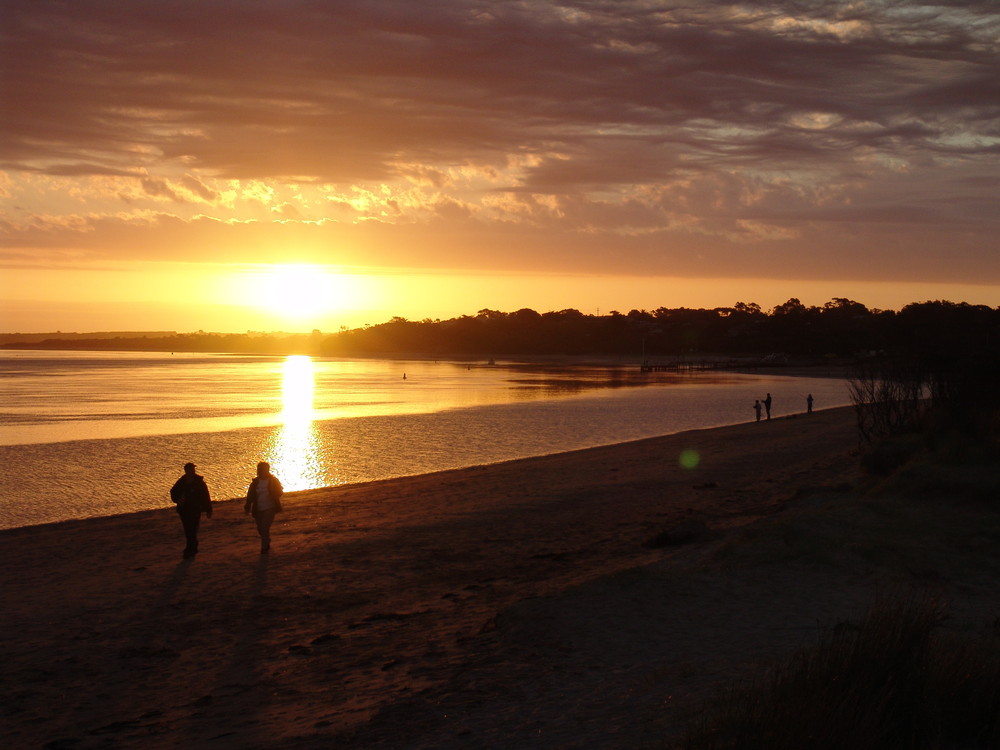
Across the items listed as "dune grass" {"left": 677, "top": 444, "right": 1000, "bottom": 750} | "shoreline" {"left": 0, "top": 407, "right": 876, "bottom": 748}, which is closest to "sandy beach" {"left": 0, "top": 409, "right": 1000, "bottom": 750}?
"shoreline" {"left": 0, "top": 407, "right": 876, "bottom": 748}

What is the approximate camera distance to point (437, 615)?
9719mm

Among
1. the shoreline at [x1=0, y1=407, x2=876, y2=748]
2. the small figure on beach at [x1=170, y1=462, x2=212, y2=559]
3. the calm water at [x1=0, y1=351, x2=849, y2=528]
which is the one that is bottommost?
the calm water at [x1=0, y1=351, x2=849, y2=528]

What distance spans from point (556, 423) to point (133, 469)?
2010 cm

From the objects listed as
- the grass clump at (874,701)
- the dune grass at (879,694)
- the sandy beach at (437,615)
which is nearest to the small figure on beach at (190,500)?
the sandy beach at (437,615)

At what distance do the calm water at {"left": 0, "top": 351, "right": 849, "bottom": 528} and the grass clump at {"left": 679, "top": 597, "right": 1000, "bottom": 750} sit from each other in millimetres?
17245

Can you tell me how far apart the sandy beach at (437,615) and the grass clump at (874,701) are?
0.84m

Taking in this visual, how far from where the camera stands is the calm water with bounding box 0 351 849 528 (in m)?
23.8

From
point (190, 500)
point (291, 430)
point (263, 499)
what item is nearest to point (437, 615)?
point (263, 499)

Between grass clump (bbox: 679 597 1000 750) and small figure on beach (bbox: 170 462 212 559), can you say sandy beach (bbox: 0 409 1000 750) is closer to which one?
small figure on beach (bbox: 170 462 212 559)

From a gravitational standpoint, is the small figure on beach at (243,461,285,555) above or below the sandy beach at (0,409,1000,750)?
above

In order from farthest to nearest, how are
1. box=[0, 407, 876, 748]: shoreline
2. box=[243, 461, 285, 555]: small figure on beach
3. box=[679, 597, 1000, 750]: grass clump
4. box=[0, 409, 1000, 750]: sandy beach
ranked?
box=[243, 461, 285, 555]: small figure on beach → box=[0, 407, 876, 748]: shoreline → box=[0, 409, 1000, 750]: sandy beach → box=[679, 597, 1000, 750]: grass clump

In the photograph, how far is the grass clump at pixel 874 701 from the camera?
4.76m

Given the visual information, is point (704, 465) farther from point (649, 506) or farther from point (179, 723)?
point (179, 723)

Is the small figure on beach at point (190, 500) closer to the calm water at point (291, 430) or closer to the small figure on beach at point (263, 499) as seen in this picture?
the small figure on beach at point (263, 499)
